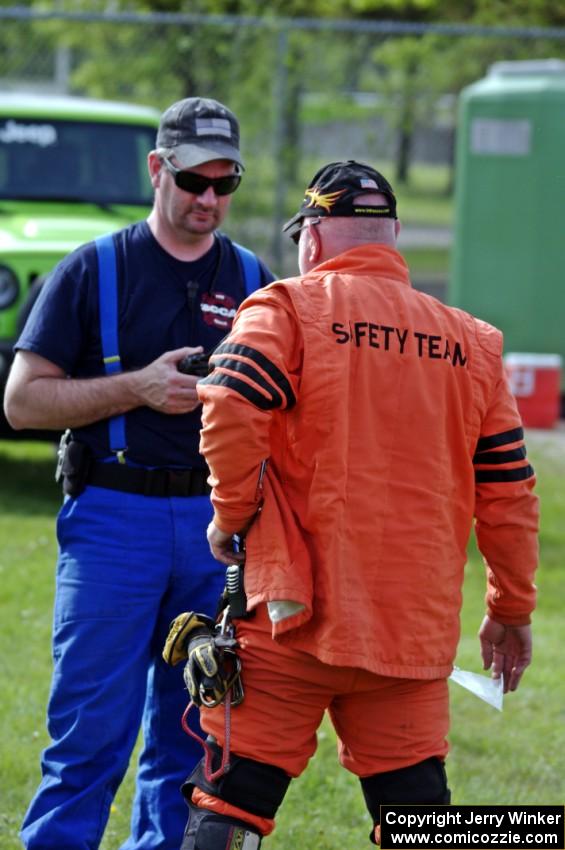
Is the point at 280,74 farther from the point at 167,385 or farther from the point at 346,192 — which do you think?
the point at 346,192

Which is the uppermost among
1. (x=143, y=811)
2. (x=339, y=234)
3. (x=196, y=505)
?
(x=339, y=234)

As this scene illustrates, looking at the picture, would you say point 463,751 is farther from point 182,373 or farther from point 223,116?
→ point 223,116

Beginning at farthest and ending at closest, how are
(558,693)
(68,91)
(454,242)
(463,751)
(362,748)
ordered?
(68,91) → (454,242) → (558,693) → (463,751) → (362,748)

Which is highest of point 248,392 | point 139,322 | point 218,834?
point 248,392

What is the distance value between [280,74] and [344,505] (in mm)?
9905

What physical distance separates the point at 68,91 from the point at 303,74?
230 inches

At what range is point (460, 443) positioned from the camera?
323cm

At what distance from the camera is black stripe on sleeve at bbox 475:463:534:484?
3316mm

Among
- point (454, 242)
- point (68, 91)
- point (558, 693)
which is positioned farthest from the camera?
point (68, 91)

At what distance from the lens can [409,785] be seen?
125 inches

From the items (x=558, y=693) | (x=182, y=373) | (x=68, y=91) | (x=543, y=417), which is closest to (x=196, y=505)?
(x=182, y=373)

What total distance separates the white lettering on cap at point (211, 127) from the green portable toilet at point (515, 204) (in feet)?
27.3

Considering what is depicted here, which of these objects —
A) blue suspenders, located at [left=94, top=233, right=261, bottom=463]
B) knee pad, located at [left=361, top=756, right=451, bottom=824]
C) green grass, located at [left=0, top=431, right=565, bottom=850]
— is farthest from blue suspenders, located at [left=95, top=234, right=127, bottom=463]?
green grass, located at [left=0, top=431, right=565, bottom=850]

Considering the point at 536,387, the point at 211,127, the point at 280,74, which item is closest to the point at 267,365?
the point at 211,127
